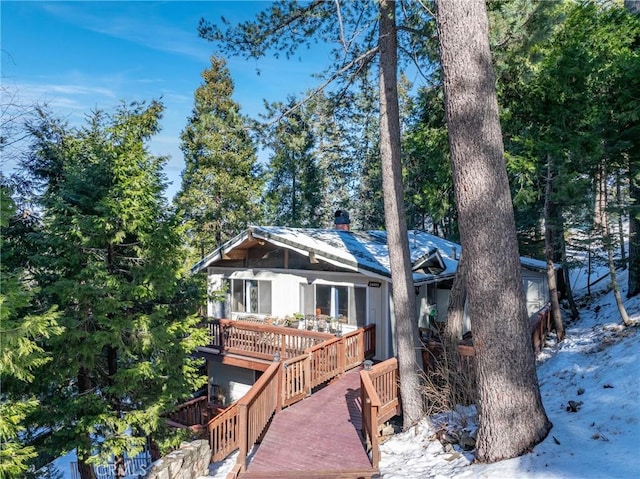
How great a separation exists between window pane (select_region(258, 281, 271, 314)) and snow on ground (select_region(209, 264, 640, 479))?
4884 millimetres

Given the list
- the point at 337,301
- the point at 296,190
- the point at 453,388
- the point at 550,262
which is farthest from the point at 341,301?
the point at 296,190

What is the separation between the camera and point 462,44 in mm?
4867

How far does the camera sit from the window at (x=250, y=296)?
12727mm

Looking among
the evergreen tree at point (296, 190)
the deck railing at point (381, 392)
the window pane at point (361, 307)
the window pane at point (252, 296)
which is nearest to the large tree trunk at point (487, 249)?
the deck railing at point (381, 392)

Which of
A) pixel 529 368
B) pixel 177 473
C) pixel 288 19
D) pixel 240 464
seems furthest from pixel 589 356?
pixel 288 19

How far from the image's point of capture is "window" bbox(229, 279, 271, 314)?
41.8 feet

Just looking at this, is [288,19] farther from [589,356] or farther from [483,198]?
[589,356]

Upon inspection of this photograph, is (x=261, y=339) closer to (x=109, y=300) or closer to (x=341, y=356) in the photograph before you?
(x=341, y=356)

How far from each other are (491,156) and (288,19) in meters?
5.01

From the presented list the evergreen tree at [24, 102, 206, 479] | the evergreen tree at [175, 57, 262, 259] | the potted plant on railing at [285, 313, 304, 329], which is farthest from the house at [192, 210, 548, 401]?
the evergreen tree at [175, 57, 262, 259]

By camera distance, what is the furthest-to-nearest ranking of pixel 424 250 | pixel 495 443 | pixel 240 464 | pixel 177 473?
pixel 424 250 → pixel 177 473 → pixel 240 464 → pixel 495 443

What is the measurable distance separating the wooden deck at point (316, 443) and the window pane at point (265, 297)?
4780 mm

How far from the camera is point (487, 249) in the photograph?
476 centimetres

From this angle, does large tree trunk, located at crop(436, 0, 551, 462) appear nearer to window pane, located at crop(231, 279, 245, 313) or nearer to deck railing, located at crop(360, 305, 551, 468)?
deck railing, located at crop(360, 305, 551, 468)
